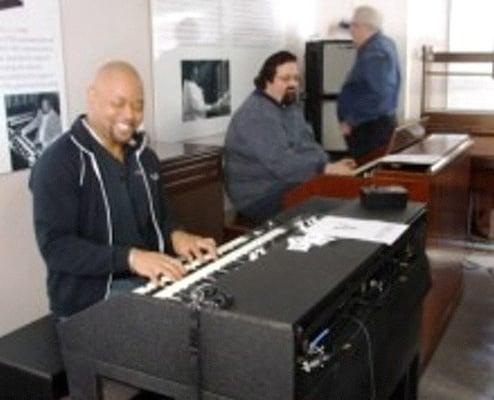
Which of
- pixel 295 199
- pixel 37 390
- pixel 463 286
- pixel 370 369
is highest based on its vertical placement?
pixel 295 199

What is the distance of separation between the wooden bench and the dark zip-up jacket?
0.11 meters

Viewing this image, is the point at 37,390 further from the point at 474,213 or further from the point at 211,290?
the point at 474,213

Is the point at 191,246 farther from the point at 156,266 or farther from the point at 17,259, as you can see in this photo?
the point at 17,259

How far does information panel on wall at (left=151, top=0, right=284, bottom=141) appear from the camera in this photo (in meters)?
3.13

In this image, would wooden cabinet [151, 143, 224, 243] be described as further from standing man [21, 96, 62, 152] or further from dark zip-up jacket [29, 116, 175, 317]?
dark zip-up jacket [29, 116, 175, 317]

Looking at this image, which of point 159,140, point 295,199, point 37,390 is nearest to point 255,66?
point 159,140

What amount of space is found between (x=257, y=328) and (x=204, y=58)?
2541 mm

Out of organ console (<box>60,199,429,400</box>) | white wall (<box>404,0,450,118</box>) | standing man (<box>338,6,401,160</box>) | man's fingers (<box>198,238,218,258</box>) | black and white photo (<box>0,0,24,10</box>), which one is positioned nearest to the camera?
organ console (<box>60,199,429,400</box>)

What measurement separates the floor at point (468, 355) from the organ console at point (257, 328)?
1018mm

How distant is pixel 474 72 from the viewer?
188 inches

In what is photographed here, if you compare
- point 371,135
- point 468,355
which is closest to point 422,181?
point 468,355

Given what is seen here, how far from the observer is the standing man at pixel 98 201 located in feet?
5.73

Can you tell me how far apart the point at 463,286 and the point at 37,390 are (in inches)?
104

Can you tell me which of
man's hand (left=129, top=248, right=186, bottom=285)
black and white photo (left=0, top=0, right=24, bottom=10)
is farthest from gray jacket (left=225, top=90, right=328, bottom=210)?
man's hand (left=129, top=248, right=186, bottom=285)
